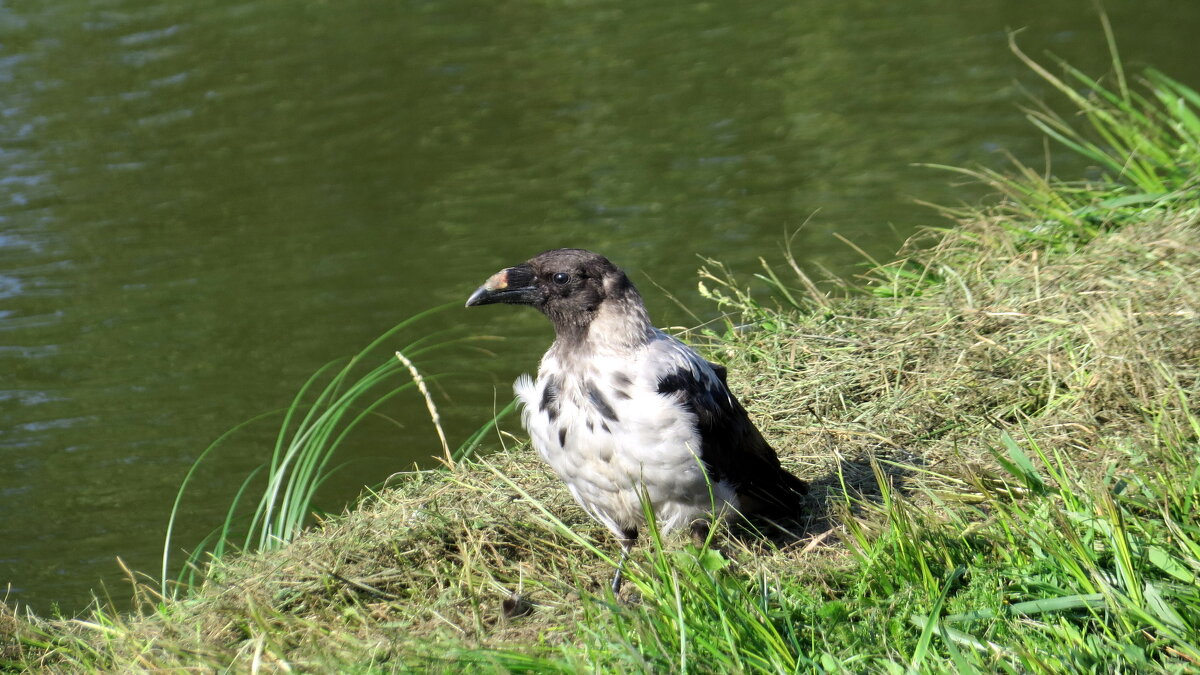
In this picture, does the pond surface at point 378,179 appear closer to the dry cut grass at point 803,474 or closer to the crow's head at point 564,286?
the dry cut grass at point 803,474

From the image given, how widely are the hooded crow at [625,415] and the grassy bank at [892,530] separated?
173mm

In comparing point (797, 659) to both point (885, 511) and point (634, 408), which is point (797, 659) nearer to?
point (885, 511)

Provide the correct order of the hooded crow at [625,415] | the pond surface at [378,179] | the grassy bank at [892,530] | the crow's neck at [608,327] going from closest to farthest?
the grassy bank at [892,530], the hooded crow at [625,415], the crow's neck at [608,327], the pond surface at [378,179]

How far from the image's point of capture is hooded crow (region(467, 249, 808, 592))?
11.9ft

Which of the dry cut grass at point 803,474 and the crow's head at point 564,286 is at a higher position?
the crow's head at point 564,286

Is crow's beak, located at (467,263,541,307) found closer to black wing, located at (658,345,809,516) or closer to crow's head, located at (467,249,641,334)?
crow's head, located at (467,249,641,334)

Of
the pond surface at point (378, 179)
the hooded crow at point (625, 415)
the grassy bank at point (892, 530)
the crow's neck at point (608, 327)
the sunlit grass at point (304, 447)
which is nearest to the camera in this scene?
the grassy bank at point (892, 530)

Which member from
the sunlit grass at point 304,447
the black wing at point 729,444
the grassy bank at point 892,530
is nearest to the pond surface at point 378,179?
the sunlit grass at point 304,447

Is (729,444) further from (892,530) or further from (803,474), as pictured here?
(803,474)

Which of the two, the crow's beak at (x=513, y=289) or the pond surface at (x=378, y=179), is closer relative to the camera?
the crow's beak at (x=513, y=289)

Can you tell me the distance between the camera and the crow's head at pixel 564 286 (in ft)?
12.5

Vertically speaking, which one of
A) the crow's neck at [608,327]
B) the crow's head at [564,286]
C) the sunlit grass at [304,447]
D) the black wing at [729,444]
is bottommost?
the sunlit grass at [304,447]

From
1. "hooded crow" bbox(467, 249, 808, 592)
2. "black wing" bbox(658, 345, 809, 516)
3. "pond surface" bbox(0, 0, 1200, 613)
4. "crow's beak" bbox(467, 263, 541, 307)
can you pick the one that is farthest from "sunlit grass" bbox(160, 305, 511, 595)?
"black wing" bbox(658, 345, 809, 516)

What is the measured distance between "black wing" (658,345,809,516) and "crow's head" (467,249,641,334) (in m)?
0.31
